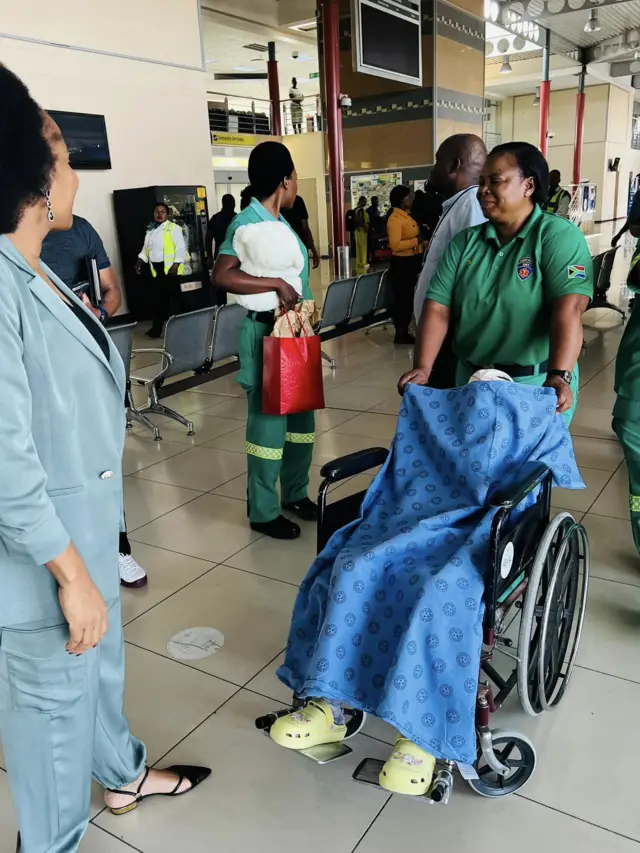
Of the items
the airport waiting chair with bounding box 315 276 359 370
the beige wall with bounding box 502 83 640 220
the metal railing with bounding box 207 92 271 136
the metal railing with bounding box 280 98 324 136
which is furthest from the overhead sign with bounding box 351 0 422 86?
the beige wall with bounding box 502 83 640 220

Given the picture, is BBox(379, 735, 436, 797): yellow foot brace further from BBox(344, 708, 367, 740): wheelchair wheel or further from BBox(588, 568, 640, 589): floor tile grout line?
BBox(588, 568, 640, 589): floor tile grout line

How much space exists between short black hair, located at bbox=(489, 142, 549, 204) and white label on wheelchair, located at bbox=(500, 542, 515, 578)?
1050 mm

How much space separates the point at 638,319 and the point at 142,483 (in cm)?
234

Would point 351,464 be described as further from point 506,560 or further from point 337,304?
point 337,304

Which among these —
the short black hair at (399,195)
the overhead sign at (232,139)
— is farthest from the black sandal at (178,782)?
the overhead sign at (232,139)

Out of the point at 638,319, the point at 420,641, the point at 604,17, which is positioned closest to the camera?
the point at 420,641

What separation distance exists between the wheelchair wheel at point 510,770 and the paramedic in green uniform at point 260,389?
1.35 meters

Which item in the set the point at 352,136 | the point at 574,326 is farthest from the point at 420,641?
the point at 352,136

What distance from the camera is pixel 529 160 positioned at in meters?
1.89

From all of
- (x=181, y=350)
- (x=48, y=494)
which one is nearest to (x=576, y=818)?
(x=48, y=494)

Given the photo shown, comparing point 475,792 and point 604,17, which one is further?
point 604,17

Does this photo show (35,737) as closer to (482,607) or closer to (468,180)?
(482,607)

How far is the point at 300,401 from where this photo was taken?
2598mm

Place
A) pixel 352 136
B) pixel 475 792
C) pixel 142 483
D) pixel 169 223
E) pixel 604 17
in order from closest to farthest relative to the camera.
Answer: pixel 475 792 → pixel 142 483 → pixel 169 223 → pixel 352 136 → pixel 604 17
